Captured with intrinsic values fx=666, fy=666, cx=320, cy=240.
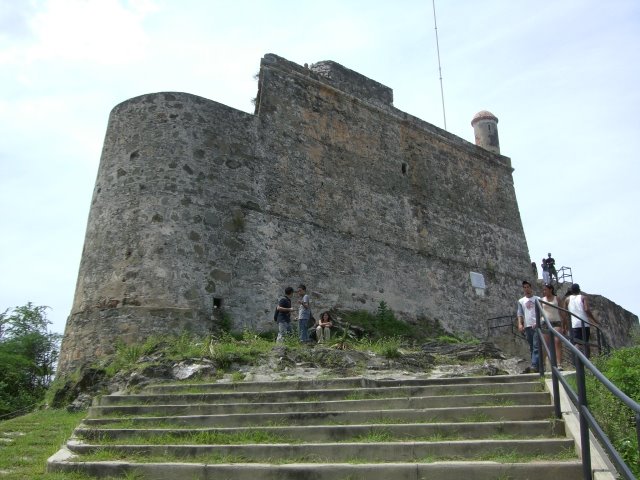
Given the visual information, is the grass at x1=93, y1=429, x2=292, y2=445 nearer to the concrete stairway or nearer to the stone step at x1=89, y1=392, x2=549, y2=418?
the concrete stairway

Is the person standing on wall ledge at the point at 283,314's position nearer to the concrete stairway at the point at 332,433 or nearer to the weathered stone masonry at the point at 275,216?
the weathered stone masonry at the point at 275,216

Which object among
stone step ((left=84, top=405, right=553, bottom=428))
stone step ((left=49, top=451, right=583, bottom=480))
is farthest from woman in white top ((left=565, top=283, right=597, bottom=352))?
stone step ((left=49, top=451, right=583, bottom=480))

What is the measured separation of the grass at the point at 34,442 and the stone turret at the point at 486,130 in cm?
1708

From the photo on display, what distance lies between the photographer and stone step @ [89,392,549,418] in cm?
747

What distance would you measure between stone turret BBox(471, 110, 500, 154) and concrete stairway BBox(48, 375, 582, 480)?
16324 mm

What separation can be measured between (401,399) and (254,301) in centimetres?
698

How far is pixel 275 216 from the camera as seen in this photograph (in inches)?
610

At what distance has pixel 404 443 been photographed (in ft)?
21.0

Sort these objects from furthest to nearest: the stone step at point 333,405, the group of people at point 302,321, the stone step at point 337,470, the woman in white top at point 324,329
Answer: the woman in white top at point 324,329 → the group of people at point 302,321 → the stone step at point 333,405 → the stone step at point 337,470

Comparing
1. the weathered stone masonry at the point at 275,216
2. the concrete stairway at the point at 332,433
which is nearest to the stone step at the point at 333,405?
the concrete stairway at the point at 332,433

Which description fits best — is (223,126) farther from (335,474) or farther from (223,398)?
(335,474)

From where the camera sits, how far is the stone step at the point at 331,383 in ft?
27.7

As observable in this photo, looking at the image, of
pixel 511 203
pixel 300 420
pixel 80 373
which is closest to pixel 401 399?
pixel 300 420

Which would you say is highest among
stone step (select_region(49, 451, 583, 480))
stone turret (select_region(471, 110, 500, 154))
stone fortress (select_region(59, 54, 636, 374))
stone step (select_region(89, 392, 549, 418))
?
stone turret (select_region(471, 110, 500, 154))
